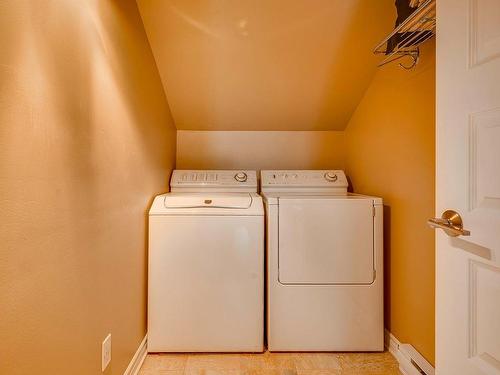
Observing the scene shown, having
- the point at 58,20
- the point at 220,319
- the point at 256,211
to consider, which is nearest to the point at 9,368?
the point at 58,20

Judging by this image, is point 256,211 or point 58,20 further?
point 256,211

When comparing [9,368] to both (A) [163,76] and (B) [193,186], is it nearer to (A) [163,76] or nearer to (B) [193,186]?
(B) [193,186]

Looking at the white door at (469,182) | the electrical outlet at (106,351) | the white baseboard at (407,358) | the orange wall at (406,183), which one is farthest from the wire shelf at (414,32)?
the electrical outlet at (106,351)

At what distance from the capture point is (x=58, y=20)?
2.90 feet

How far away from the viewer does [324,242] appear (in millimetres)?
1706

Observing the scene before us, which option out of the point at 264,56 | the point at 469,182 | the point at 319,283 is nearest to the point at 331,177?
the point at 319,283

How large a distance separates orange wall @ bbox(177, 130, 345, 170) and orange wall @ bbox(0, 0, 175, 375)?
3.18 feet

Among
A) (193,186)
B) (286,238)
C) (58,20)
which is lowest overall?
(286,238)

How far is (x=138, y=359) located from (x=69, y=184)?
1.14 m

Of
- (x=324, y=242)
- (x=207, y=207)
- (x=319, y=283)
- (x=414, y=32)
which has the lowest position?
(x=319, y=283)

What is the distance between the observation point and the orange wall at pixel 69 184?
2.34 feet

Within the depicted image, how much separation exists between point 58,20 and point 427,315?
1.93 metres

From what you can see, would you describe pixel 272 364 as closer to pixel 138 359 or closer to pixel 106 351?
pixel 138 359

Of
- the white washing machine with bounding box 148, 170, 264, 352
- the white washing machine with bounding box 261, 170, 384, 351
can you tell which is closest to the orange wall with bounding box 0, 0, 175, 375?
the white washing machine with bounding box 148, 170, 264, 352
